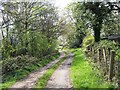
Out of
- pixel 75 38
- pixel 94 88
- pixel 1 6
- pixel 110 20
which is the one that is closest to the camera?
pixel 94 88

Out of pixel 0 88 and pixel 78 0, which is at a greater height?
pixel 78 0

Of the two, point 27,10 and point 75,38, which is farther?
point 75,38

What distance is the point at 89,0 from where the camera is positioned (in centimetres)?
3019

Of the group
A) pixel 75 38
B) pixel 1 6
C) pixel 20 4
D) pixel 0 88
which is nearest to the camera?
pixel 0 88

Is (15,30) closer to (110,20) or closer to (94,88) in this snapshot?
(110,20)

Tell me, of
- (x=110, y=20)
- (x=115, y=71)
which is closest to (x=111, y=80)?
(x=115, y=71)

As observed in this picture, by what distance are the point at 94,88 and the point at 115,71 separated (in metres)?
1.33

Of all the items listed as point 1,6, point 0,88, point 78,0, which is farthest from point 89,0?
point 0,88

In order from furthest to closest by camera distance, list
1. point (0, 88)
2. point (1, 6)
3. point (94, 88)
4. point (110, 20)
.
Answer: point (110, 20), point (1, 6), point (0, 88), point (94, 88)

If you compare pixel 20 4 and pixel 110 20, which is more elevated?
pixel 20 4

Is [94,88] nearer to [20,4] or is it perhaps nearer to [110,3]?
[110,3]

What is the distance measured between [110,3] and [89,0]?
8.06 ft

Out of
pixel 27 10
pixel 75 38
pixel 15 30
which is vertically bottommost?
pixel 75 38

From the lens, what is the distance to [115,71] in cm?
1208
